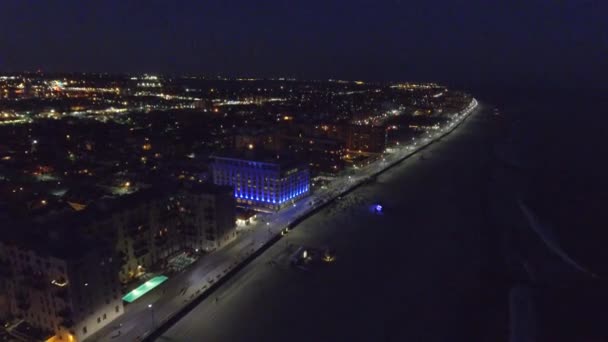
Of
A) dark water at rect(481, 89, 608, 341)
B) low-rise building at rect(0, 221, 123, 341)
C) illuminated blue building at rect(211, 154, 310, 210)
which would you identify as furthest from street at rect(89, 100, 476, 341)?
dark water at rect(481, 89, 608, 341)

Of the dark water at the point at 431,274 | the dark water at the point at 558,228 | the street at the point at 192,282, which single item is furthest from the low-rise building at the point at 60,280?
the dark water at the point at 558,228

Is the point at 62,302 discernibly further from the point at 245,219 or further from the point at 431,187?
the point at 431,187

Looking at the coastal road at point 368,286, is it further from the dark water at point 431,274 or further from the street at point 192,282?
the street at point 192,282

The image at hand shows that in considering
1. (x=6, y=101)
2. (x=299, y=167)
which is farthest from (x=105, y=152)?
(x=6, y=101)

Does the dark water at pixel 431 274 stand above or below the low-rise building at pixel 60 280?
below

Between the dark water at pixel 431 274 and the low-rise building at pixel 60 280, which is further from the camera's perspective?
the dark water at pixel 431 274
